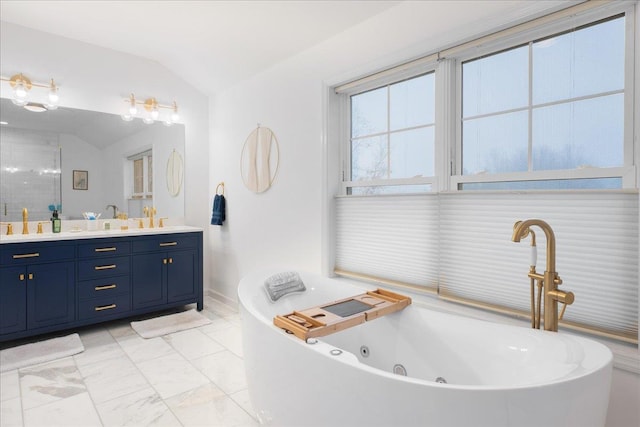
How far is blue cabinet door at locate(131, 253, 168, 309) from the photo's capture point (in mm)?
3418

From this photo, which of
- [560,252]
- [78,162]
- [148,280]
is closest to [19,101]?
[78,162]

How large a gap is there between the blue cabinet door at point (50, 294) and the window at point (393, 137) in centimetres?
241

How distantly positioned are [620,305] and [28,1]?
415 cm

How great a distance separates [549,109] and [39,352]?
12.1ft

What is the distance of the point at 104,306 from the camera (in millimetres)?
3236

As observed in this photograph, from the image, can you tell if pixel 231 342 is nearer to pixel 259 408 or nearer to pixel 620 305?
pixel 259 408

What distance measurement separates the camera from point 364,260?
2752mm

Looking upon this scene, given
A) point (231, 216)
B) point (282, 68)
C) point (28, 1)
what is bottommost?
point (231, 216)

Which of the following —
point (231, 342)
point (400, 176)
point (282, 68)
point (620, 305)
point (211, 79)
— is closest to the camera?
point (620, 305)

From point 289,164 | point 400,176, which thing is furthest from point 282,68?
point 400,176

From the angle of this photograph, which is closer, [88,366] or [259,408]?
[259,408]

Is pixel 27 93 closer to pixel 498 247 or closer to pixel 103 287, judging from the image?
pixel 103 287

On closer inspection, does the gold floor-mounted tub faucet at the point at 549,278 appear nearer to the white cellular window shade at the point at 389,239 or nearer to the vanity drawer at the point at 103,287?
the white cellular window shade at the point at 389,239

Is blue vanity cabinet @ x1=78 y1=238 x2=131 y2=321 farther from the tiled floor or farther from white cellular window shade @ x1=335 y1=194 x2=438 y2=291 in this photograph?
white cellular window shade @ x1=335 y1=194 x2=438 y2=291
